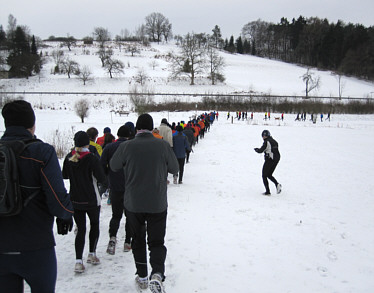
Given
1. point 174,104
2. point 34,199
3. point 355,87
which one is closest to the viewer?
point 34,199

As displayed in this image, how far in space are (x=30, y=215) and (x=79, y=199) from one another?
1665mm

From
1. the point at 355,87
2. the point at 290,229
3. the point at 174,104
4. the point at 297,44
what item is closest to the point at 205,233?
the point at 290,229

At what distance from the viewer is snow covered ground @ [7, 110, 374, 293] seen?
3770 millimetres

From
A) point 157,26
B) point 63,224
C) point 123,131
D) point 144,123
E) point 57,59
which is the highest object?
point 157,26

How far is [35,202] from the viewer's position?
2.18m

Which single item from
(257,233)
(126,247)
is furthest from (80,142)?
(257,233)

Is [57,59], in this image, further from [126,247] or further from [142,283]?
[142,283]

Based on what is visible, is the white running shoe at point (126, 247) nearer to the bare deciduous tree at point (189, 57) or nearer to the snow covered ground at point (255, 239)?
the snow covered ground at point (255, 239)

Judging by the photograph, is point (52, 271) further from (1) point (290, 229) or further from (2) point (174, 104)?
(2) point (174, 104)

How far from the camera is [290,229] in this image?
5684mm

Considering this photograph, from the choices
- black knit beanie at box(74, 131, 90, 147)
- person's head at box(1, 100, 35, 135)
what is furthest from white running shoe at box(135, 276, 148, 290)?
person's head at box(1, 100, 35, 135)

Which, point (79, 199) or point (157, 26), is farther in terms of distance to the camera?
point (157, 26)

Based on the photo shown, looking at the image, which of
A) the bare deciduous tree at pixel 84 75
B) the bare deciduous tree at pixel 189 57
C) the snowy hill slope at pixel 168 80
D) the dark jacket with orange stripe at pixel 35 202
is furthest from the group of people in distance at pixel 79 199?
the bare deciduous tree at pixel 189 57

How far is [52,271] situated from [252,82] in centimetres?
6572
